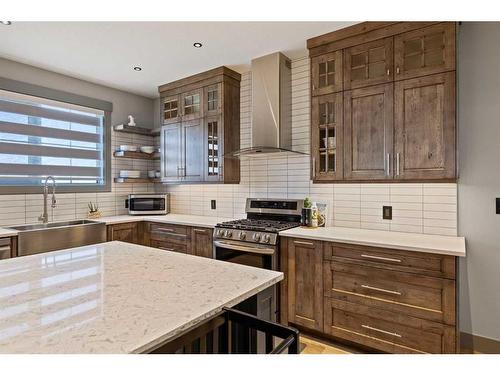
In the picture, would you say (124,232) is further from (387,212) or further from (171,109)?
(387,212)

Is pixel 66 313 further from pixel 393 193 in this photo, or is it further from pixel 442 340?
pixel 393 193

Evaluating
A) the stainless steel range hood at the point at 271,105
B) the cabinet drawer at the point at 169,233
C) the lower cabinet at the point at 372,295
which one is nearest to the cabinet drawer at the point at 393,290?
the lower cabinet at the point at 372,295

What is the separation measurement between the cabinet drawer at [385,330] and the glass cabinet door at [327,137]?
107 centimetres

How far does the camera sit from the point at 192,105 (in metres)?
3.60

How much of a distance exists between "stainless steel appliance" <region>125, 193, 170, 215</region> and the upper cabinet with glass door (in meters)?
3.04

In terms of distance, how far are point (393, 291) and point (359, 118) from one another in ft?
4.43

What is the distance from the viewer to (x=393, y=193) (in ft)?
8.39

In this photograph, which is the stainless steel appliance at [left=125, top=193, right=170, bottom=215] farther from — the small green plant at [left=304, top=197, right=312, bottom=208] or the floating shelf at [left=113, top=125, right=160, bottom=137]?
the small green plant at [left=304, top=197, right=312, bottom=208]

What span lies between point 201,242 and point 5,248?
65.7 inches

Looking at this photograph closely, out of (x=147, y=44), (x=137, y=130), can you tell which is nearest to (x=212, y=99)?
(x=147, y=44)

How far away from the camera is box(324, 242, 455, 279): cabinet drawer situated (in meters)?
1.87

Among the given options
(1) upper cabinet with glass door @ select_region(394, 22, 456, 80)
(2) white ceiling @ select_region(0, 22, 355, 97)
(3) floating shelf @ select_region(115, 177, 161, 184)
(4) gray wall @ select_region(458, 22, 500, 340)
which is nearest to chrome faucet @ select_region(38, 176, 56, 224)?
(3) floating shelf @ select_region(115, 177, 161, 184)

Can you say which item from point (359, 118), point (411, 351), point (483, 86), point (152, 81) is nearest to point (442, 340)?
point (411, 351)
